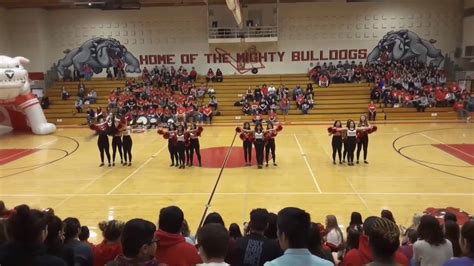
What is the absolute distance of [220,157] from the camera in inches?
603

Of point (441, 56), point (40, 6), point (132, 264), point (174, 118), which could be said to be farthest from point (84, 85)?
point (132, 264)

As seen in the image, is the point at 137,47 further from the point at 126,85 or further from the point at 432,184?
the point at 432,184

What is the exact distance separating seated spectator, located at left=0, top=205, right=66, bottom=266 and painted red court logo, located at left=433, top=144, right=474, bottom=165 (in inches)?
524

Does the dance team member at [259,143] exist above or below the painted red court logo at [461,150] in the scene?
above

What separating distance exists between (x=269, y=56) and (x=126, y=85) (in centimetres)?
984

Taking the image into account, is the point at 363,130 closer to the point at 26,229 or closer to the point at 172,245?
the point at 172,245

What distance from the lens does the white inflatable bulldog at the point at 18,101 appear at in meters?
19.1

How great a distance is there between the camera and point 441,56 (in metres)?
30.2

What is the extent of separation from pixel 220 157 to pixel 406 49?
20.2 meters

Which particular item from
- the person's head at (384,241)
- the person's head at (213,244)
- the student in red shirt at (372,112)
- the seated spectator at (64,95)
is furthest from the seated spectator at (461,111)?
the person's head at (213,244)

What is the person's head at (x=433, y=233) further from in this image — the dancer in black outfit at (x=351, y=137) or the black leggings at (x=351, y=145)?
the black leggings at (x=351, y=145)

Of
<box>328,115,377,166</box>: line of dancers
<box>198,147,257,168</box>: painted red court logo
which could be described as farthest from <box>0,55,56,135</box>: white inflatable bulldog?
<box>328,115,377,166</box>: line of dancers

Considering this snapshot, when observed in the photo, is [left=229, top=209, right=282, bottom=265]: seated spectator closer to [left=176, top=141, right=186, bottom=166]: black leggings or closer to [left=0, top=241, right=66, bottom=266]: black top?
[left=0, top=241, right=66, bottom=266]: black top

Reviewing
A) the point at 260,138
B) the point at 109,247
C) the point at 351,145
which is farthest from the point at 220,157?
the point at 109,247
